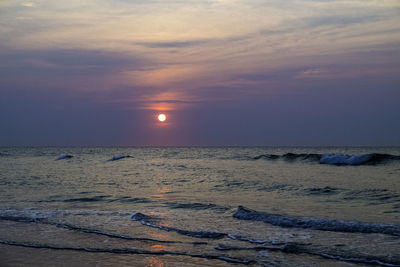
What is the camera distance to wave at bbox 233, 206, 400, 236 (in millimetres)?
9238

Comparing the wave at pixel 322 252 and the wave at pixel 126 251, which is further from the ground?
the wave at pixel 322 252

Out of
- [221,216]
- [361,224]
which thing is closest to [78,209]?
[221,216]

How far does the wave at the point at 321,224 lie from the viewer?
924 centimetres

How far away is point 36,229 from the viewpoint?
10.1 m

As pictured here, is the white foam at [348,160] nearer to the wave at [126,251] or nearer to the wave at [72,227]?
the wave at [72,227]

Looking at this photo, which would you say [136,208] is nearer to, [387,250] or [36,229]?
[36,229]

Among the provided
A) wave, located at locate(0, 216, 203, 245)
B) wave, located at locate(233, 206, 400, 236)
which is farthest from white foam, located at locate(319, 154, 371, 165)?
wave, located at locate(0, 216, 203, 245)

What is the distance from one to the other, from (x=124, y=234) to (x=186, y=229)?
1.67m

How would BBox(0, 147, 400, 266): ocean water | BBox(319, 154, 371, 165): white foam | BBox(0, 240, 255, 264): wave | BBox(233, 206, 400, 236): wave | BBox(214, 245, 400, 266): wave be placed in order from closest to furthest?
BBox(214, 245, 400, 266): wave
BBox(0, 240, 255, 264): wave
BBox(0, 147, 400, 266): ocean water
BBox(233, 206, 400, 236): wave
BBox(319, 154, 371, 165): white foam

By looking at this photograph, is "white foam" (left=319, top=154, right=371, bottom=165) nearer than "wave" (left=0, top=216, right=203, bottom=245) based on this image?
No

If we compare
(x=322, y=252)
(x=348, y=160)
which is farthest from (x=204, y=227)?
(x=348, y=160)

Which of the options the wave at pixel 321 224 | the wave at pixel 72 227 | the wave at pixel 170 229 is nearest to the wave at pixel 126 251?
the wave at pixel 72 227

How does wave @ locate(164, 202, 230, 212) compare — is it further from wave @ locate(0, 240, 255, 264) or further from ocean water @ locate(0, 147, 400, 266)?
wave @ locate(0, 240, 255, 264)

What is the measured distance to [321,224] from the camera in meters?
9.89
